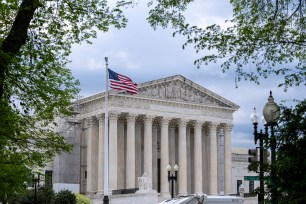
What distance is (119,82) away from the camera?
5506 cm

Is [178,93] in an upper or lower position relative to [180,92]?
lower

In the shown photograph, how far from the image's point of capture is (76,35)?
1828cm

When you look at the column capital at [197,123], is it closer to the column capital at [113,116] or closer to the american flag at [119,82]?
the column capital at [113,116]

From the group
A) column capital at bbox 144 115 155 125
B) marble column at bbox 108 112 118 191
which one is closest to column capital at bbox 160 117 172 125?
column capital at bbox 144 115 155 125

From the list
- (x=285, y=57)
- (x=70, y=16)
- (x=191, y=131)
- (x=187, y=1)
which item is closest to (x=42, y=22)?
(x=70, y=16)

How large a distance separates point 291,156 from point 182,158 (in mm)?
61753

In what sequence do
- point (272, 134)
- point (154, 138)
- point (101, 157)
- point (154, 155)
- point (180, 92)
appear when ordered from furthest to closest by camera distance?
point (154, 138)
point (154, 155)
point (180, 92)
point (101, 157)
point (272, 134)

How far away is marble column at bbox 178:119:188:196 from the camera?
73.4 m

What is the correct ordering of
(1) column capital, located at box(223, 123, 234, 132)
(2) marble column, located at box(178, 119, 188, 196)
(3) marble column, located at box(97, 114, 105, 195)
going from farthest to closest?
(1) column capital, located at box(223, 123, 234, 132) < (2) marble column, located at box(178, 119, 188, 196) < (3) marble column, located at box(97, 114, 105, 195)

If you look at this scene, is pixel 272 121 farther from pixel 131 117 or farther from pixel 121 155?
pixel 121 155

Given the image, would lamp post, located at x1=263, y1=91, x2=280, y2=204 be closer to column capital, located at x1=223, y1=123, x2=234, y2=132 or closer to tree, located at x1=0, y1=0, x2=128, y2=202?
tree, located at x1=0, y1=0, x2=128, y2=202

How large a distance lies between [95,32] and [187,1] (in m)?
3.91

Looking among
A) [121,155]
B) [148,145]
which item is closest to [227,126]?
[148,145]

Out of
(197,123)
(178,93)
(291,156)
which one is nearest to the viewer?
(291,156)
